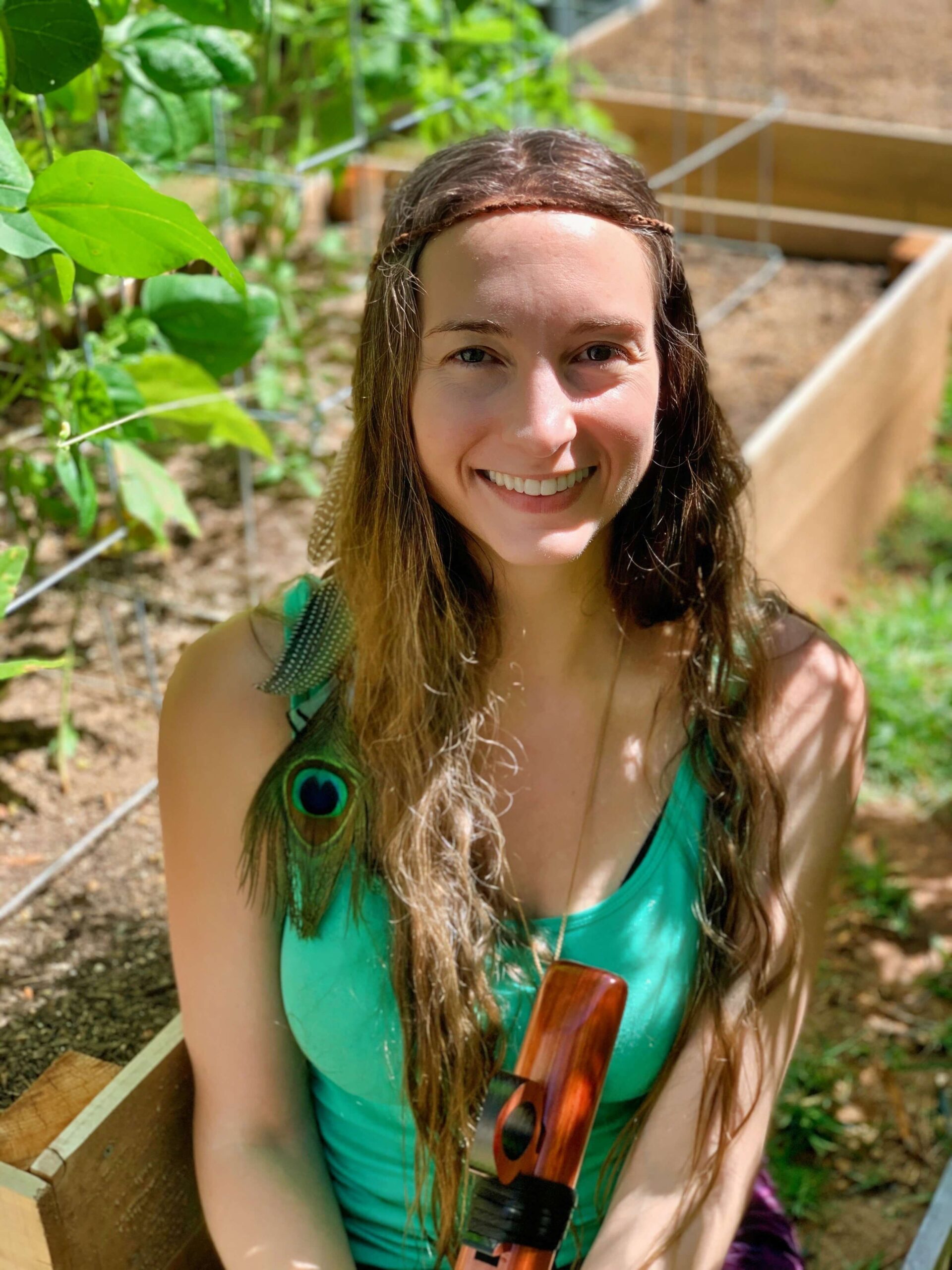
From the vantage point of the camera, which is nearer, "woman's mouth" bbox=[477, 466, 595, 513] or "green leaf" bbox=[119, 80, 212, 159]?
"woman's mouth" bbox=[477, 466, 595, 513]

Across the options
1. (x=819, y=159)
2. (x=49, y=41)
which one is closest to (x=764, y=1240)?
(x=49, y=41)

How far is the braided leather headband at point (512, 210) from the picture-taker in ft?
3.80

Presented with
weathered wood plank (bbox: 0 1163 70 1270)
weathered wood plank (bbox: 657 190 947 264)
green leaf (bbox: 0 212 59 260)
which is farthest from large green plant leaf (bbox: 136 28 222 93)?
weathered wood plank (bbox: 657 190 947 264)

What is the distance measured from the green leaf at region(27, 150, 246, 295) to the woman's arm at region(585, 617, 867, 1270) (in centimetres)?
71

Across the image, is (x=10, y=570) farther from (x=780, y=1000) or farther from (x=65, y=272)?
(x=780, y=1000)

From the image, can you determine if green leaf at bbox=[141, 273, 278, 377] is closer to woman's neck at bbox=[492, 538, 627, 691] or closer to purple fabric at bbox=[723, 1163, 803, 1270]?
woman's neck at bbox=[492, 538, 627, 691]

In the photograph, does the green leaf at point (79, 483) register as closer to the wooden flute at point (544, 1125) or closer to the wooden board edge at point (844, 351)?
the wooden flute at point (544, 1125)

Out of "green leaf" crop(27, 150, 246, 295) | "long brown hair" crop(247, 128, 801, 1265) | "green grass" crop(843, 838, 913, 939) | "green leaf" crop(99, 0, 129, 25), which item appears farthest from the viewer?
"green grass" crop(843, 838, 913, 939)

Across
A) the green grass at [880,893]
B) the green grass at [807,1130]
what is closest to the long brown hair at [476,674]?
the green grass at [807,1130]

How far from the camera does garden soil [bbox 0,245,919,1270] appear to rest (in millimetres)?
1522

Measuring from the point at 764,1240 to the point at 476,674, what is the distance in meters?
0.68

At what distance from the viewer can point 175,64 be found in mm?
1461

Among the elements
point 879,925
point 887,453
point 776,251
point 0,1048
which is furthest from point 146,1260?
point 776,251

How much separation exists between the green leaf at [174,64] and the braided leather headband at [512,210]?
0.41 meters
